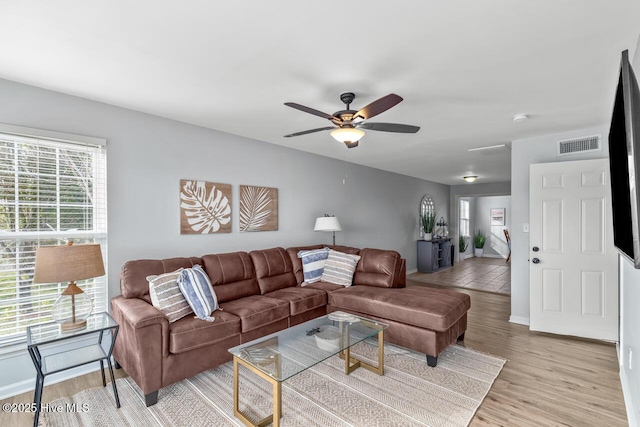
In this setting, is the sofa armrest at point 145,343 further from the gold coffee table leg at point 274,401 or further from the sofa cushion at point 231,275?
the sofa cushion at point 231,275

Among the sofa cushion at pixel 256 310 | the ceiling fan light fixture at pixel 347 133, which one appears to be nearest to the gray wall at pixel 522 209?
the ceiling fan light fixture at pixel 347 133

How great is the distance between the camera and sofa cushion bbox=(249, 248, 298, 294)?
371 centimetres

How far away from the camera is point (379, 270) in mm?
3980

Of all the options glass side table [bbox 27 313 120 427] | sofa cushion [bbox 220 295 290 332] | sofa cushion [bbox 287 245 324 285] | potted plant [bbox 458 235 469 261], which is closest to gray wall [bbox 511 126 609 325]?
sofa cushion [bbox 287 245 324 285]

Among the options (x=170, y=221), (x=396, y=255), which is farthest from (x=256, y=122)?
(x=396, y=255)

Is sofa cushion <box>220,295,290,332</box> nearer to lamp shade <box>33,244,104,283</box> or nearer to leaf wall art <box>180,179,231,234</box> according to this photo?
leaf wall art <box>180,179,231,234</box>

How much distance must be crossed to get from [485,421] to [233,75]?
297 cm

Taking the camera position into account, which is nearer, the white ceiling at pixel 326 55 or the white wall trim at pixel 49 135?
the white ceiling at pixel 326 55

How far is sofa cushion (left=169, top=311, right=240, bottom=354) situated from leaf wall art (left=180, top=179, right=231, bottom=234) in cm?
120

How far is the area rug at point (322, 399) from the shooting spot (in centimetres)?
210

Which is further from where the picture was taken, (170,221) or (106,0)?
(170,221)

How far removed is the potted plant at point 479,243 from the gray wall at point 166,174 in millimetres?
7094

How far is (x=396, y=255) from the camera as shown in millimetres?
4016

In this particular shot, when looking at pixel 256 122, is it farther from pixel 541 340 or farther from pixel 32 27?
pixel 541 340
